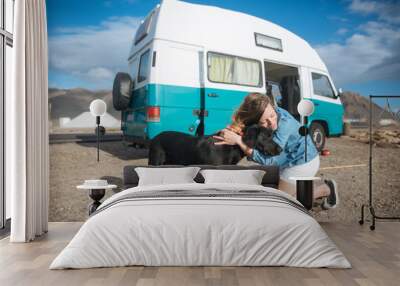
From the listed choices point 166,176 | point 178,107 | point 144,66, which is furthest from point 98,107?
point 166,176

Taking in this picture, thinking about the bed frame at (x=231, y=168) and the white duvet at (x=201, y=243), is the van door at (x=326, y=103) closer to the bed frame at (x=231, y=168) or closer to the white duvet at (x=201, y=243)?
the bed frame at (x=231, y=168)

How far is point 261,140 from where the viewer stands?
562cm

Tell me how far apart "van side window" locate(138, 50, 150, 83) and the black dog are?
0.74 metres

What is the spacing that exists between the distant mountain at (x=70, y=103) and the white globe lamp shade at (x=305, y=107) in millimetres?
2287

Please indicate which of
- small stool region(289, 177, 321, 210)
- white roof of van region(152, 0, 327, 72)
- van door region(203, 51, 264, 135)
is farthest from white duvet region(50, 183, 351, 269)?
white roof of van region(152, 0, 327, 72)

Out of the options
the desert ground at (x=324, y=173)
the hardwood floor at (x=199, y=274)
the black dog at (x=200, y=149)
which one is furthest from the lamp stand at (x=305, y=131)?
the hardwood floor at (x=199, y=274)

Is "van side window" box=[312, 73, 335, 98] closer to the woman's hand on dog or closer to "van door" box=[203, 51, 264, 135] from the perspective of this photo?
"van door" box=[203, 51, 264, 135]

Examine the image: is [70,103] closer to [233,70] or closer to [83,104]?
[83,104]

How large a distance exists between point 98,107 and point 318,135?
9.17 feet

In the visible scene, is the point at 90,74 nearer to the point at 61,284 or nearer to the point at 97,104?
the point at 97,104

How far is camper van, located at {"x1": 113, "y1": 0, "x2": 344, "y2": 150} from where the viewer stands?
5.50 meters

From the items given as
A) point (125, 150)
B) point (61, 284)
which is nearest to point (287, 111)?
point (125, 150)

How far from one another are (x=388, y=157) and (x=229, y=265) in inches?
128

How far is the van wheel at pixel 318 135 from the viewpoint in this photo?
5.73 m
